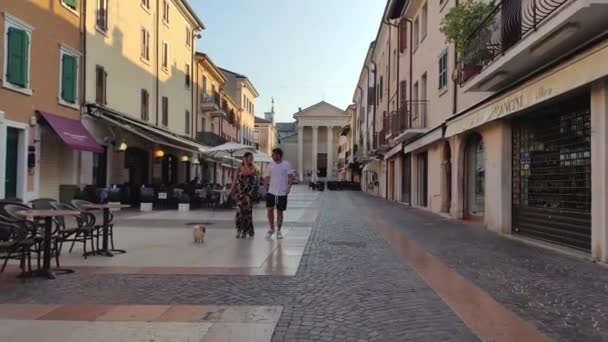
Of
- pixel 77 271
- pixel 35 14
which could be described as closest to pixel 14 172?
pixel 35 14

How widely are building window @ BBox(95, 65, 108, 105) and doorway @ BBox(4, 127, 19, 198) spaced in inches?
209

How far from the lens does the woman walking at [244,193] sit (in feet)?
34.7

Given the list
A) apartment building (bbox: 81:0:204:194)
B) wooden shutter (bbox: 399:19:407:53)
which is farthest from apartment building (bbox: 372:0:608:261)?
apartment building (bbox: 81:0:204:194)

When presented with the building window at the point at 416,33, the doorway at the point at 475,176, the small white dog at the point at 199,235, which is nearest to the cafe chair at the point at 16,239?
the small white dog at the point at 199,235

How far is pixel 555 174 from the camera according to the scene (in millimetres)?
10219

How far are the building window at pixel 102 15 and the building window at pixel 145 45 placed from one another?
4628 millimetres

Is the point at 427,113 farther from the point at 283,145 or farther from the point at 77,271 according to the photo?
the point at 283,145

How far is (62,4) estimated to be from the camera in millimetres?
17297

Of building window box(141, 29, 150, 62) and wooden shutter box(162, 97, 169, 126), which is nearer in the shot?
building window box(141, 29, 150, 62)

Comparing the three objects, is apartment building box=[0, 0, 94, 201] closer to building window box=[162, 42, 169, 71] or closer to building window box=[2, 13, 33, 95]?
building window box=[2, 13, 33, 95]

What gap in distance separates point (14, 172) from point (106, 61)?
722 cm

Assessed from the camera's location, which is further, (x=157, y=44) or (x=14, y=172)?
(x=157, y=44)

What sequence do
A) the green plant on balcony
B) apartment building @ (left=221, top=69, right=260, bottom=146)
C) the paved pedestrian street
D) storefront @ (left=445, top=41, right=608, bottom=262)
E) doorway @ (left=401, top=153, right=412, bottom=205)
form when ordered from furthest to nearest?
1. apartment building @ (left=221, top=69, right=260, bottom=146)
2. doorway @ (left=401, top=153, right=412, bottom=205)
3. the green plant on balcony
4. storefront @ (left=445, top=41, right=608, bottom=262)
5. the paved pedestrian street

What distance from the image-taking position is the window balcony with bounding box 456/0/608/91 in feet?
26.2
